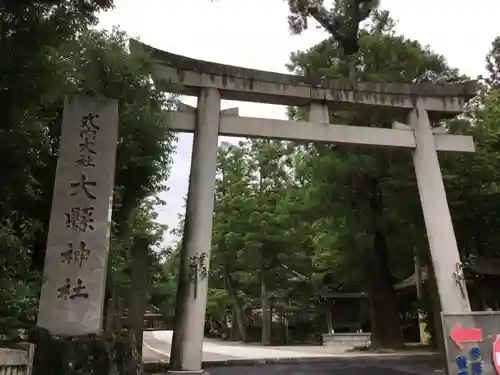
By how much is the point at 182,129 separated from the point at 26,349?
6416 millimetres

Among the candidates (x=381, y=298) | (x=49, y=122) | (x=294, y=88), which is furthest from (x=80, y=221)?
(x=381, y=298)

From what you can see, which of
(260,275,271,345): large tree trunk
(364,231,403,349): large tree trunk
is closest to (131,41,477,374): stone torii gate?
(364,231,403,349): large tree trunk

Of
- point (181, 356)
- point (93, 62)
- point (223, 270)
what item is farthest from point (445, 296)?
point (223, 270)

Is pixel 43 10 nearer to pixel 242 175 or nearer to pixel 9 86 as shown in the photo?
pixel 9 86

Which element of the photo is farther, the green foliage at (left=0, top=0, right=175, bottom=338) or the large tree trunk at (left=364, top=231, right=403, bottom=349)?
the large tree trunk at (left=364, top=231, right=403, bottom=349)

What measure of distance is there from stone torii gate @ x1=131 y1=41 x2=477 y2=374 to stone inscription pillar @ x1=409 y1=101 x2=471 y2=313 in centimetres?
2

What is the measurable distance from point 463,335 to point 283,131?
246 inches

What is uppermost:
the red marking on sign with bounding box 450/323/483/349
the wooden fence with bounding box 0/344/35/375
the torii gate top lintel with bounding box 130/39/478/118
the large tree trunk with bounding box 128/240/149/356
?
the torii gate top lintel with bounding box 130/39/478/118

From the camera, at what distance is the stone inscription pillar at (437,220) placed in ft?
35.4

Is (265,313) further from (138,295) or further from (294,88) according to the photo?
(294,88)

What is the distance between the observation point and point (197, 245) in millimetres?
9656

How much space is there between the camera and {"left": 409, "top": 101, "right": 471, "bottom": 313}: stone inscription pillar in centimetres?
1080

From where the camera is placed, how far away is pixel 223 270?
86.0 feet

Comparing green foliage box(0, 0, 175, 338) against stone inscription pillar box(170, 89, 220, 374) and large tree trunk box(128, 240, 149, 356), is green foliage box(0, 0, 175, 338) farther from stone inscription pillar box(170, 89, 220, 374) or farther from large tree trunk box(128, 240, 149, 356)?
stone inscription pillar box(170, 89, 220, 374)
